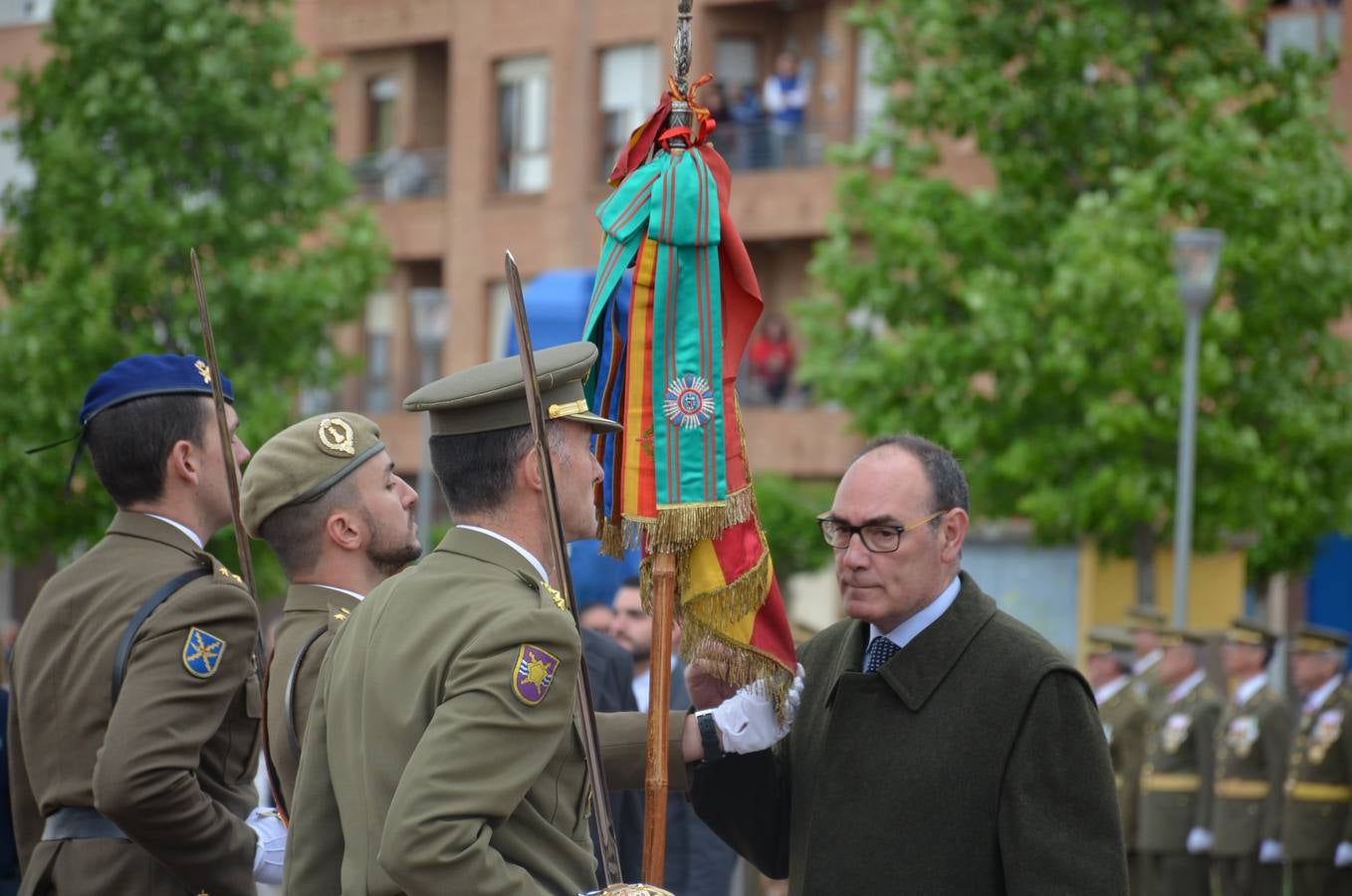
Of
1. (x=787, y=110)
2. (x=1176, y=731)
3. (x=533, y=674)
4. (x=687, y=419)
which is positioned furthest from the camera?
(x=787, y=110)

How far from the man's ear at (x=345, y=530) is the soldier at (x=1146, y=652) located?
11754mm

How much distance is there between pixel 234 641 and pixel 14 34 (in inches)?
1302

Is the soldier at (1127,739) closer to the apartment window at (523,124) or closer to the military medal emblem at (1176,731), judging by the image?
the military medal emblem at (1176,731)

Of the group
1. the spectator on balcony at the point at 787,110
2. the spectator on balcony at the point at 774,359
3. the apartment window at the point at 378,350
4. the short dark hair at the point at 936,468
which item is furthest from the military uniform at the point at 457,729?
the apartment window at the point at 378,350

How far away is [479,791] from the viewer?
3.51 metres

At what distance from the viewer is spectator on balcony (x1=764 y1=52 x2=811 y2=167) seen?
1169 inches

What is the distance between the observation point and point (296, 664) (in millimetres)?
4668

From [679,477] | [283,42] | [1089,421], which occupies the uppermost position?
[283,42]

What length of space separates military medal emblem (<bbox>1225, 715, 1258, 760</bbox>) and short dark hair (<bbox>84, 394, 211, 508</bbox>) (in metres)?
11.5

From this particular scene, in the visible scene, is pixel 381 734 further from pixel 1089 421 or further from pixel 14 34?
pixel 14 34

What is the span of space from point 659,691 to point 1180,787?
11.8m

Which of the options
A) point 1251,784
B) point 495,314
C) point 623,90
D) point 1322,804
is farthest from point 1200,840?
point 495,314

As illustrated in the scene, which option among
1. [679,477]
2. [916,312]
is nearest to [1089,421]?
[916,312]

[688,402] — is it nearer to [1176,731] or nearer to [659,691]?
[659,691]
